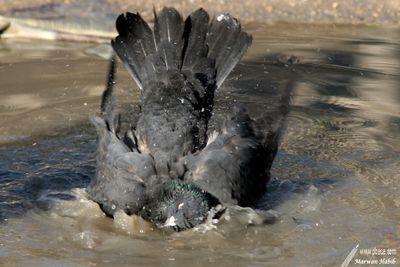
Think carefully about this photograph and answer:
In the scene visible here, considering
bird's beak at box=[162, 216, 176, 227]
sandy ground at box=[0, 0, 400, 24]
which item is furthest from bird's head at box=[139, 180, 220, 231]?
sandy ground at box=[0, 0, 400, 24]

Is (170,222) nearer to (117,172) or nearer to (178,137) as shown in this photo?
(117,172)

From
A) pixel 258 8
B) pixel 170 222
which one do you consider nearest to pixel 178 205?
pixel 170 222

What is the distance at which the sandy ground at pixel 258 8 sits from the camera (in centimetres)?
1075

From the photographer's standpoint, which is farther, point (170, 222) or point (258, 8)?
point (258, 8)

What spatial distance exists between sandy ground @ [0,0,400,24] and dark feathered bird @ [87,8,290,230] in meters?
4.03

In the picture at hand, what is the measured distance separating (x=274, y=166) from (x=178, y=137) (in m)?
1.01

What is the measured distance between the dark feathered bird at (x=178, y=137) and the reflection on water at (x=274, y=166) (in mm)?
163

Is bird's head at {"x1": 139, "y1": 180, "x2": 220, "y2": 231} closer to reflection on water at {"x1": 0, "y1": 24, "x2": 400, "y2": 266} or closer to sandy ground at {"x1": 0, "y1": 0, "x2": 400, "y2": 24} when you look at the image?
reflection on water at {"x1": 0, "y1": 24, "x2": 400, "y2": 266}

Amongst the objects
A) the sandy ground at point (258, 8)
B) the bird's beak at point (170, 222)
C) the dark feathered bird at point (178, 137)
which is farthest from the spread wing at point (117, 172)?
the sandy ground at point (258, 8)

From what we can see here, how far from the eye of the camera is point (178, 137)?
6059 millimetres

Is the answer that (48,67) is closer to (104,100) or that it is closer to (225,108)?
(225,108)

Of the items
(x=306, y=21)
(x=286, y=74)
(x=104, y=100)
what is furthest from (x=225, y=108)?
(x=306, y=21)

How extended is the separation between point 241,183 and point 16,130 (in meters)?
2.34

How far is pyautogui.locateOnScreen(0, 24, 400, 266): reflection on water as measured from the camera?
5.33 m
